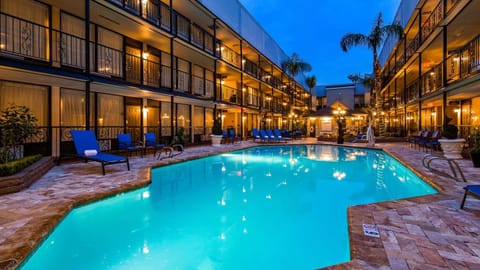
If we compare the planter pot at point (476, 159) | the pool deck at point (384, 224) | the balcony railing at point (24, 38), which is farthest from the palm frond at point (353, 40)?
the balcony railing at point (24, 38)

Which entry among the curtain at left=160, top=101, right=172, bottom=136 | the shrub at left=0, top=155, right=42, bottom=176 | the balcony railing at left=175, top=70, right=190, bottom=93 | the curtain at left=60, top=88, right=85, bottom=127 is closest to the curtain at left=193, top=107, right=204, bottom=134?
the balcony railing at left=175, top=70, right=190, bottom=93

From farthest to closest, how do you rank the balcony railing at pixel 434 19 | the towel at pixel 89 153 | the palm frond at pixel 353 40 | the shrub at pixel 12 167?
the palm frond at pixel 353 40 → the balcony railing at pixel 434 19 → the towel at pixel 89 153 → the shrub at pixel 12 167

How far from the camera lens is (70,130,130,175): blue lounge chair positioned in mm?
6539

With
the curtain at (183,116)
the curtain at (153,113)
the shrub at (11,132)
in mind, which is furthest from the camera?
the curtain at (183,116)

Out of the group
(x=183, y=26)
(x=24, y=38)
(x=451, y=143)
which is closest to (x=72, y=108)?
(x=24, y=38)

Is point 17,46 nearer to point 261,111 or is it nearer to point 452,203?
point 452,203

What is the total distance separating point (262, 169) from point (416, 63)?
14299 mm

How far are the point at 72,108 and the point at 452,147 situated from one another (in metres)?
13.9

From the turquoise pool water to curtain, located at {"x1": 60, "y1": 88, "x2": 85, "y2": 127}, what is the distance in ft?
16.1

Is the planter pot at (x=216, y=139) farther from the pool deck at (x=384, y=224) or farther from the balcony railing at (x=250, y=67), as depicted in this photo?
the pool deck at (x=384, y=224)

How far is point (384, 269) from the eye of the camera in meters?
2.23

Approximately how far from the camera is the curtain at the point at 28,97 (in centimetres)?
781

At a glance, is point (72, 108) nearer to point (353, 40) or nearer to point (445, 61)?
point (445, 61)

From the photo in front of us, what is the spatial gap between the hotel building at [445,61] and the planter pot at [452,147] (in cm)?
123
